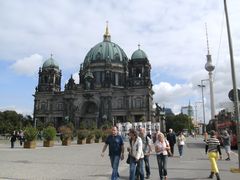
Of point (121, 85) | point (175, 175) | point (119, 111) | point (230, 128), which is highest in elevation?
point (121, 85)

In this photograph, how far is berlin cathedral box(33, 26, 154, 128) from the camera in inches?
4109

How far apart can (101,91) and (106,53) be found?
15107 mm

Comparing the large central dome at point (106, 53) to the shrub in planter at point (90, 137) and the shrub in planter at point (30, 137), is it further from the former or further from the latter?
the shrub in planter at point (30, 137)

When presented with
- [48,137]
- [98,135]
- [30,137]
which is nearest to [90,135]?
[98,135]

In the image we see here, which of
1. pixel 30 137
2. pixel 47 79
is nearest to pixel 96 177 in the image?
pixel 30 137

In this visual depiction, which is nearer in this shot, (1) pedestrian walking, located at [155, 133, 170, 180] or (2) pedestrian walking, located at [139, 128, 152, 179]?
(1) pedestrian walking, located at [155, 133, 170, 180]

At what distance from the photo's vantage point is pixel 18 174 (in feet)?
42.9

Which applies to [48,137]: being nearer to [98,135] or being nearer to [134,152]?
[98,135]

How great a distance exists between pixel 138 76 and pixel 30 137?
76.0 metres

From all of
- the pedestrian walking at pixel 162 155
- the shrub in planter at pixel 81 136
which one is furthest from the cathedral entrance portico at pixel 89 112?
the pedestrian walking at pixel 162 155

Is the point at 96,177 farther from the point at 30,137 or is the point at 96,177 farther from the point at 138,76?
the point at 138,76

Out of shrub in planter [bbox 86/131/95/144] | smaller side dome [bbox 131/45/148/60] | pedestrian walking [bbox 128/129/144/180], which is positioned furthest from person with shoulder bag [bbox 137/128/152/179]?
smaller side dome [bbox 131/45/148/60]

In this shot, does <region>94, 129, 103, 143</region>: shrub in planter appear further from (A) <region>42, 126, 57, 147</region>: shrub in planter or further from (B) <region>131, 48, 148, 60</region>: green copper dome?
(B) <region>131, 48, 148, 60</region>: green copper dome

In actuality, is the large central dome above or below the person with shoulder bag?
above
